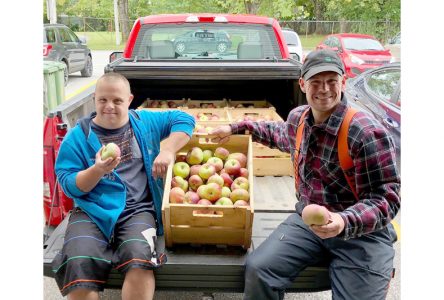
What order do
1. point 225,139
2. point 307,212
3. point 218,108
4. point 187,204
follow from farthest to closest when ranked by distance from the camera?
point 218,108 < point 225,139 < point 187,204 < point 307,212

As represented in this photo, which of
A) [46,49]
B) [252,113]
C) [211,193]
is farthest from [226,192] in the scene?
[46,49]

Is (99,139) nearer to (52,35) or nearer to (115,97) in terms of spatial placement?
(115,97)

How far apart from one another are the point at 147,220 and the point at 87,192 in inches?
15.6

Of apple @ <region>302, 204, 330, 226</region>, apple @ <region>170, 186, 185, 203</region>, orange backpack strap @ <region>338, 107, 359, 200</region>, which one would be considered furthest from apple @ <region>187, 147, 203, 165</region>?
apple @ <region>302, 204, 330, 226</region>

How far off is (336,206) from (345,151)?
34 cm

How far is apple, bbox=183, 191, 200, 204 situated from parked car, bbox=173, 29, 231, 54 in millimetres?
3117

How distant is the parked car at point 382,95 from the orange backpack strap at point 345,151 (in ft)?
13.0

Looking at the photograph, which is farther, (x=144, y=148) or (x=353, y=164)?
(x=144, y=148)

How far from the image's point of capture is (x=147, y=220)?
2.93m

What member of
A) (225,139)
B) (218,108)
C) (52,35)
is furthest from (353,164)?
(52,35)

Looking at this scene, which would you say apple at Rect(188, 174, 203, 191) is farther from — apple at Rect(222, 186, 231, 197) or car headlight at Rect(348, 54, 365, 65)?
car headlight at Rect(348, 54, 365, 65)

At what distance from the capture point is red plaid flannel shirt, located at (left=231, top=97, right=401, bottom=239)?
8.19 feet

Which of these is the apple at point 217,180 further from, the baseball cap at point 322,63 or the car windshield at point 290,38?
the car windshield at point 290,38

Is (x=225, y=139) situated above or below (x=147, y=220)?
above
